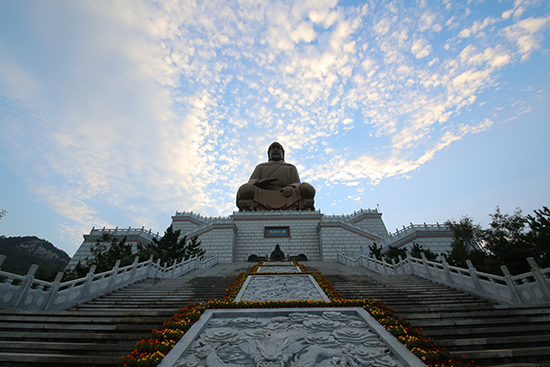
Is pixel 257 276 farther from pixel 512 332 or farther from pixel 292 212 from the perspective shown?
pixel 292 212

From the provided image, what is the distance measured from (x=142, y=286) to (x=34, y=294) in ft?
11.5

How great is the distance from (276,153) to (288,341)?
2860 cm

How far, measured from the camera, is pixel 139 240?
23.7 meters

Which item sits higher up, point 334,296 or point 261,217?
point 261,217

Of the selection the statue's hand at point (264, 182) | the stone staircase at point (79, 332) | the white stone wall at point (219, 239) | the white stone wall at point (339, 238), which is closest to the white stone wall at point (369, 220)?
the white stone wall at point (339, 238)

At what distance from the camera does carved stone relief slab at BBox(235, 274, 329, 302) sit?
7.65m

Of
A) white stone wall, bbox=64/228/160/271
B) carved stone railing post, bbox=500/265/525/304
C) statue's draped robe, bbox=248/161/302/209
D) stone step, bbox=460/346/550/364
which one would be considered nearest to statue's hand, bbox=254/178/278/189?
statue's draped robe, bbox=248/161/302/209

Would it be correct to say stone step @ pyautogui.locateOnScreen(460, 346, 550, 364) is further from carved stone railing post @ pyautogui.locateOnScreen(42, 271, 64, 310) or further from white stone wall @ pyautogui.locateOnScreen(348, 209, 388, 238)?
white stone wall @ pyautogui.locateOnScreen(348, 209, 388, 238)

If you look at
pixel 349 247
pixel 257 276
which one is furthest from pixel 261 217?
pixel 257 276

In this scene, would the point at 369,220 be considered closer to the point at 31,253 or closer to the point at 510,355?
the point at 510,355

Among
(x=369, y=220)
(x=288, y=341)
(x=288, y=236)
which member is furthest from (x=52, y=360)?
(x=369, y=220)

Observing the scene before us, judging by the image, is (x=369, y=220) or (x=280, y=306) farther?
(x=369, y=220)

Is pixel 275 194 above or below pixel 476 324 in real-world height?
above

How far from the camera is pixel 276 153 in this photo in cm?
3219
